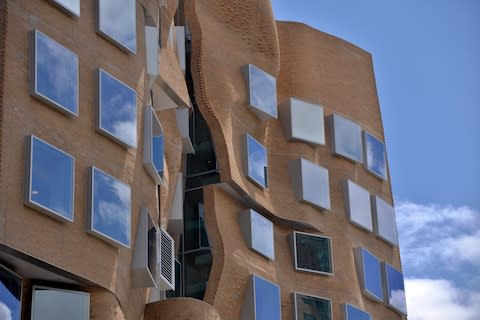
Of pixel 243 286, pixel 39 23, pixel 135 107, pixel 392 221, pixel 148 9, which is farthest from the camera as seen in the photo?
pixel 392 221

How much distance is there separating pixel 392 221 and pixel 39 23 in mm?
17023

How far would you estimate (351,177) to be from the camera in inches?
1377

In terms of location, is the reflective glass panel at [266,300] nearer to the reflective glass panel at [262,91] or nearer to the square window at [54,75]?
the reflective glass panel at [262,91]

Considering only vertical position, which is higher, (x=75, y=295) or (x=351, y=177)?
(x=351, y=177)

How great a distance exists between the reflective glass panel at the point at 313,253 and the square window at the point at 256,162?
1.83 meters

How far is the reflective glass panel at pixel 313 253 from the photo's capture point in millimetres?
32125

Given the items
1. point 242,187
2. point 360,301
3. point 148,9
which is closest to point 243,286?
point 242,187

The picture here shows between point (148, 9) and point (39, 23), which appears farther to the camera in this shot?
point (148, 9)

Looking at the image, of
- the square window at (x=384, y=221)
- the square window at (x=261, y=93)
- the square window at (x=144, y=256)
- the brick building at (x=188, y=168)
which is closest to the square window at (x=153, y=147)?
the brick building at (x=188, y=168)

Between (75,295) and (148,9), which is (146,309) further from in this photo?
(148,9)

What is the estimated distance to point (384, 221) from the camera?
3566 cm

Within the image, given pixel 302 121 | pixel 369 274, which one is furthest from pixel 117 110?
pixel 369 274

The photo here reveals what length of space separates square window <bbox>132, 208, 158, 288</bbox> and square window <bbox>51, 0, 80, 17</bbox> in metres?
4.04

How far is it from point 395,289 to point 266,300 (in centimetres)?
664
